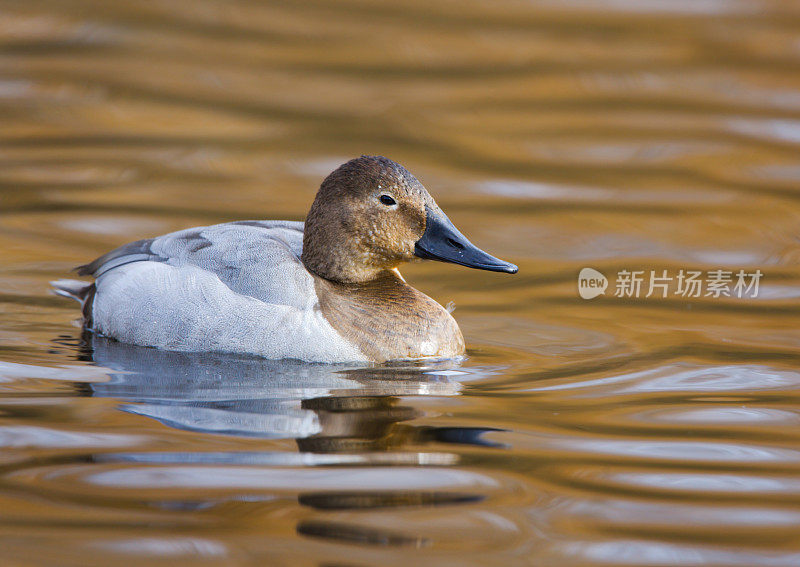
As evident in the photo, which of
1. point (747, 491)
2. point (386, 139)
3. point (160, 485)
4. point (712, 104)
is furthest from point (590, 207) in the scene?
point (160, 485)

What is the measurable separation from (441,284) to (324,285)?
159cm

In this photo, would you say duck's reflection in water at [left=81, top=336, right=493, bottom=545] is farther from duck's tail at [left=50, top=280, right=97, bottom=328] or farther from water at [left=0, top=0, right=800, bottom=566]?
duck's tail at [left=50, top=280, right=97, bottom=328]

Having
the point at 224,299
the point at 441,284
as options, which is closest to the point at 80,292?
the point at 224,299

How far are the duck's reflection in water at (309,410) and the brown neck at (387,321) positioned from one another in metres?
0.11

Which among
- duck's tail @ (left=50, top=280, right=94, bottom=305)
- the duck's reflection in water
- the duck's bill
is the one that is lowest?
the duck's reflection in water

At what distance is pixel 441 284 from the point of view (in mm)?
7371

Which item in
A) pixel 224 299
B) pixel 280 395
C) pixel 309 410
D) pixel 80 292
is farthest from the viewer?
pixel 80 292

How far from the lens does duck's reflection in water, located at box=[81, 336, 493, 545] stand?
4.05 metres

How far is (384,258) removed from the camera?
237 inches

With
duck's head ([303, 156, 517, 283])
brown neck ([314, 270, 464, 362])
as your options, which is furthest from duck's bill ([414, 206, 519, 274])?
brown neck ([314, 270, 464, 362])

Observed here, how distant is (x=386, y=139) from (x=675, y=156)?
7.87 feet

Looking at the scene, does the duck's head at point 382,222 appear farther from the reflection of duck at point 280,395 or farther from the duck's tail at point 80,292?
the duck's tail at point 80,292

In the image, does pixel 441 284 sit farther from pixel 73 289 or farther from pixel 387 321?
pixel 73 289

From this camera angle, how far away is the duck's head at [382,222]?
230 inches
